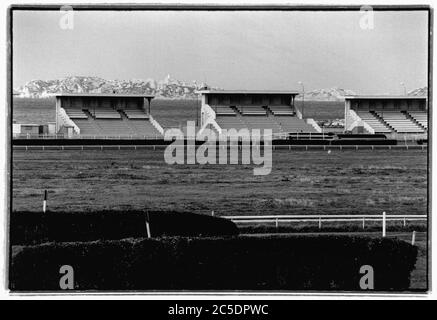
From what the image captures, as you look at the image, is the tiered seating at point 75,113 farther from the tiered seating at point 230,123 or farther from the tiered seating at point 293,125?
the tiered seating at point 293,125

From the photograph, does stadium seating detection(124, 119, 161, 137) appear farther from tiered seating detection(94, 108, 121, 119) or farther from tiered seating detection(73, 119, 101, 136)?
tiered seating detection(73, 119, 101, 136)

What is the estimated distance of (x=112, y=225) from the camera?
1185 centimetres

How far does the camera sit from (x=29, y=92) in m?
11.7

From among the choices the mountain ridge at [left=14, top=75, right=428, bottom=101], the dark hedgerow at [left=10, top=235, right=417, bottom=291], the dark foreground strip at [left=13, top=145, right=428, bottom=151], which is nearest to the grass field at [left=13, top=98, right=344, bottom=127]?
the mountain ridge at [left=14, top=75, right=428, bottom=101]

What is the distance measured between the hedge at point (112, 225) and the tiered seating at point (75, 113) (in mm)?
1933

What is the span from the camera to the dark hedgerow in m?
11.1

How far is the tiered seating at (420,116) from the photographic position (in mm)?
11805

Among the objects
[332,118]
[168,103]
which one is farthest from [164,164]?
[332,118]

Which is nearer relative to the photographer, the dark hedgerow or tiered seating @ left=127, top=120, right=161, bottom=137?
the dark hedgerow

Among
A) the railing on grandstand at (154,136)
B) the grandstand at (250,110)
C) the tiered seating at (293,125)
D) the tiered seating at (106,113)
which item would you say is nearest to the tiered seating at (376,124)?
the railing on grandstand at (154,136)

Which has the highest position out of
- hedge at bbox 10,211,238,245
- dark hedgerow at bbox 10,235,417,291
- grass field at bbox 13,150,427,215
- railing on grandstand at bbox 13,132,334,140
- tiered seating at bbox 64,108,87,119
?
tiered seating at bbox 64,108,87,119

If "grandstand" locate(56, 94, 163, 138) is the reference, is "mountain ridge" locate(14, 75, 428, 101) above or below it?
above

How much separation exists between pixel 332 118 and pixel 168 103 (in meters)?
2.37

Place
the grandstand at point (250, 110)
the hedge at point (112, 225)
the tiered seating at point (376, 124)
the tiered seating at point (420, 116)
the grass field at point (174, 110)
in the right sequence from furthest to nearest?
the tiered seating at point (376, 124), the grandstand at point (250, 110), the grass field at point (174, 110), the tiered seating at point (420, 116), the hedge at point (112, 225)
